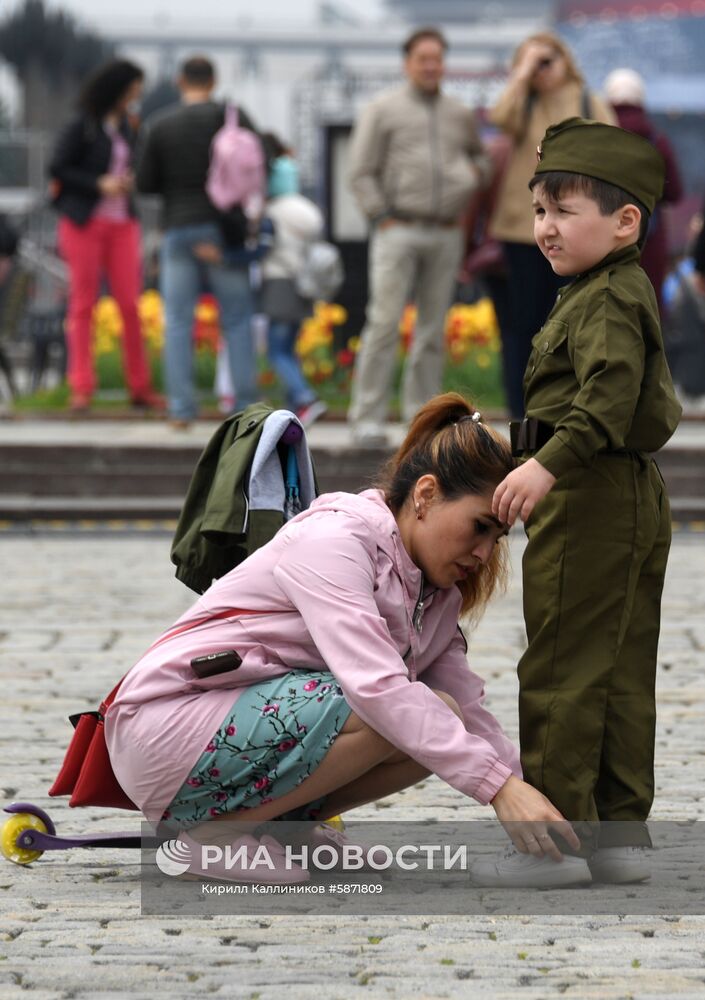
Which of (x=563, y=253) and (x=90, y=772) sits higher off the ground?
(x=563, y=253)

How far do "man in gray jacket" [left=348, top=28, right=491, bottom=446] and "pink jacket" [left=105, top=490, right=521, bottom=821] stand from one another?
6.32 meters

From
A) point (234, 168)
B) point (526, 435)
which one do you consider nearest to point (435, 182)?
point (234, 168)

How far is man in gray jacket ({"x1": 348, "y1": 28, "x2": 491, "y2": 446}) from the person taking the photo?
995 cm

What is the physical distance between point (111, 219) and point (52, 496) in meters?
2.03

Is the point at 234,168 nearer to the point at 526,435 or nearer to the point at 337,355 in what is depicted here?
the point at 337,355

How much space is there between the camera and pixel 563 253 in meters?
3.72

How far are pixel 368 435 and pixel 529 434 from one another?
6.57 metres

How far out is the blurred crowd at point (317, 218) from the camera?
31.7 ft

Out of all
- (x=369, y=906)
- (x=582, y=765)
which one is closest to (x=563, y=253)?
(x=582, y=765)

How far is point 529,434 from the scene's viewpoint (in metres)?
3.68

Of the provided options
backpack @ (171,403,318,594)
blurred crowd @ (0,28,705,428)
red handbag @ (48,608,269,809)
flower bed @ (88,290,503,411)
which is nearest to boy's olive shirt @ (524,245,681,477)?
backpack @ (171,403,318,594)

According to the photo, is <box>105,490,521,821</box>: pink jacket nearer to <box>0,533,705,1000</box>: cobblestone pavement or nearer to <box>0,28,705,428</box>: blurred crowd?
<box>0,533,705,1000</box>: cobblestone pavement

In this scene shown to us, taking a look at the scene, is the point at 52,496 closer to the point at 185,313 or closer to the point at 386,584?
the point at 185,313

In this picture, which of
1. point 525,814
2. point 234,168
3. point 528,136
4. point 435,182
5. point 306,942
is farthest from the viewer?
point 234,168
